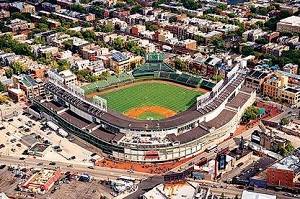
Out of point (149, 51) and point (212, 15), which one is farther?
point (212, 15)

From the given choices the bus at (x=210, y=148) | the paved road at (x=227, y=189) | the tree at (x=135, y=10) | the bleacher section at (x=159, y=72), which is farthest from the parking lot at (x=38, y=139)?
the tree at (x=135, y=10)

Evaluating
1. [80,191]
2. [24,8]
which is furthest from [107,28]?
[80,191]

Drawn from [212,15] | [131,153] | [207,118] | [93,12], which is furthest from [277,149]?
[93,12]

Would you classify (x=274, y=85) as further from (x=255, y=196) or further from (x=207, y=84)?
(x=255, y=196)

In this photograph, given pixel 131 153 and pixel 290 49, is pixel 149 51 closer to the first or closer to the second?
pixel 290 49

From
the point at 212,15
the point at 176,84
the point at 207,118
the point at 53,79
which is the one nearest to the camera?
the point at 207,118

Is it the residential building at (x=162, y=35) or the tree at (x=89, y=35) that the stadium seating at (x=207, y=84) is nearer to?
the residential building at (x=162, y=35)
